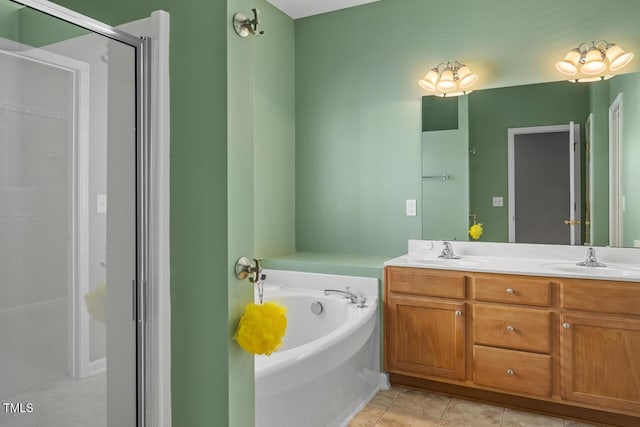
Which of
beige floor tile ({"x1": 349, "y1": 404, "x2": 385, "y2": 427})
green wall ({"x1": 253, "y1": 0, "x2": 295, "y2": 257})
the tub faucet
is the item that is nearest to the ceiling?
green wall ({"x1": 253, "y1": 0, "x2": 295, "y2": 257})

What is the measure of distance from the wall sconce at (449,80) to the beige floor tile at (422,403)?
78.7 inches

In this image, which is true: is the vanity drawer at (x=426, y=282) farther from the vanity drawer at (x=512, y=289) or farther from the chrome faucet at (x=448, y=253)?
the chrome faucet at (x=448, y=253)

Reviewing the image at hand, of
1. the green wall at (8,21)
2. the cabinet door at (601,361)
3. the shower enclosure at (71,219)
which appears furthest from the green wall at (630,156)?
the green wall at (8,21)

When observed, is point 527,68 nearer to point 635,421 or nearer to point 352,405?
point 635,421

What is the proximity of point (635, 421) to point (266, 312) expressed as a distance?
2.15 meters

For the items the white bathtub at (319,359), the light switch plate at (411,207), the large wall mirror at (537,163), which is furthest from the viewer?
the light switch plate at (411,207)

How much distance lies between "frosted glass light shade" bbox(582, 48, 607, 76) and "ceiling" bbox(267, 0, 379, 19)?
1.54 meters

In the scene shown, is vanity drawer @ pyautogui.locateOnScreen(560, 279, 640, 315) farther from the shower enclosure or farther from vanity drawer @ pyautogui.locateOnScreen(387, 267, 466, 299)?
the shower enclosure

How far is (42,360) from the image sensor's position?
3.87 ft

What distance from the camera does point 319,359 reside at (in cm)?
213

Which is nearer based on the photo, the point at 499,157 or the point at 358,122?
the point at 499,157

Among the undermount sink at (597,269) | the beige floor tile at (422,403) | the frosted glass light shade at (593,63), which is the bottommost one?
the beige floor tile at (422,403)

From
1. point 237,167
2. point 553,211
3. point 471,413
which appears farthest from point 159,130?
point 553,211

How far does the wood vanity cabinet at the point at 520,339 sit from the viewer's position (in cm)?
231
